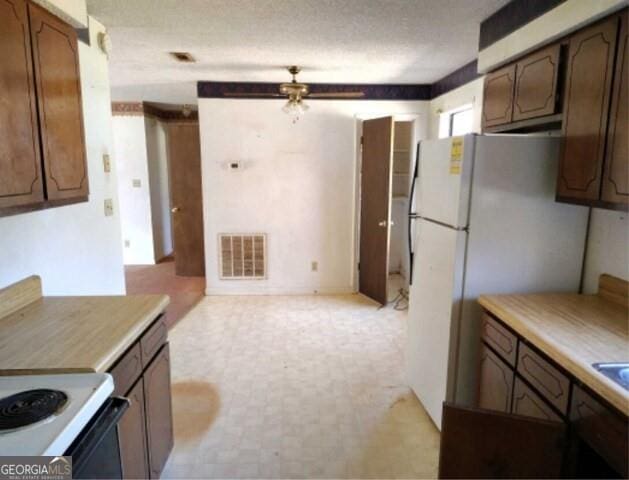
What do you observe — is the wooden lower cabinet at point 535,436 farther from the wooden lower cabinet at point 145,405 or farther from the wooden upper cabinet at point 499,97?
the wooden upper cabinet at point 499,97

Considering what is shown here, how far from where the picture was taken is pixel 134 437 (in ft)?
4.90

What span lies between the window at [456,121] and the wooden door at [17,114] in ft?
11.0

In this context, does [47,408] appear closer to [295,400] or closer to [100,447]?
[100,447]

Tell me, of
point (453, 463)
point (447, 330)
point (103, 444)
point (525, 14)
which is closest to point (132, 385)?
point (103, 444)

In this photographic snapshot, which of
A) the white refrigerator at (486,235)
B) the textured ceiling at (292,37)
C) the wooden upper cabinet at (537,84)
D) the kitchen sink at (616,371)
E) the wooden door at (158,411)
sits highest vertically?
the textured ceiling at (292,37)

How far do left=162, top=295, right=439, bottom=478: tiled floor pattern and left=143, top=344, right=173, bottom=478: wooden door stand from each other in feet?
0.66

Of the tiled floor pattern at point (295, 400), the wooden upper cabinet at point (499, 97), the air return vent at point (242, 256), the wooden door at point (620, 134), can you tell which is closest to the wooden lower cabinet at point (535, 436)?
the tiled floor pattern at point (295, 400)

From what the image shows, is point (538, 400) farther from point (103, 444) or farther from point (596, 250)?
point (103, 444)

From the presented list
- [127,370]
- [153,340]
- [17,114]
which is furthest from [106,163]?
[127,370]

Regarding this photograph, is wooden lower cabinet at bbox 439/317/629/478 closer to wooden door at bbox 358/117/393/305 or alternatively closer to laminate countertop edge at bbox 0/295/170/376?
laminate countertop edge at bbox 0/295/170/376

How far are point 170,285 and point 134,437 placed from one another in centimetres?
378

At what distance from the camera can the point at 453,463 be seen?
1496 millimetres

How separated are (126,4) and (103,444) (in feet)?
7.63

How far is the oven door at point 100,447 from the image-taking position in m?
1.00
